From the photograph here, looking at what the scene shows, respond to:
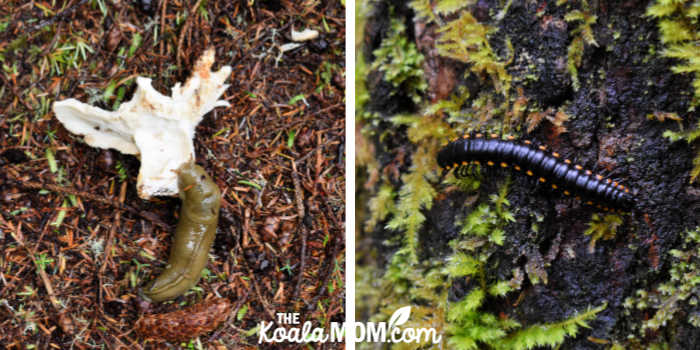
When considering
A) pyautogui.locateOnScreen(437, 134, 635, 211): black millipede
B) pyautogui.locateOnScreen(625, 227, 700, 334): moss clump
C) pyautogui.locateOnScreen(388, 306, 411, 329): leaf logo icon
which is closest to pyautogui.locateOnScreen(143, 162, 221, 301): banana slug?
pyautogui.locateOnScreen(388, 306, 411, 329): leaf logo icon

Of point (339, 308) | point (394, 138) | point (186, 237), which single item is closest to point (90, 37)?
point (186, 237)

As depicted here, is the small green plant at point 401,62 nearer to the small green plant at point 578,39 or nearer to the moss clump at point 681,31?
the small green plant at point 578,39

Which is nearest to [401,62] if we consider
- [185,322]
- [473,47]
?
[473,47]

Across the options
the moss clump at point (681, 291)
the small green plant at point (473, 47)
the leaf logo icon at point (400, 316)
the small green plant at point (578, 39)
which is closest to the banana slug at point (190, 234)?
A: the leaf logo icon at point (400, 316)

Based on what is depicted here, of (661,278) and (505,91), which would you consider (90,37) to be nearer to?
(505,91)

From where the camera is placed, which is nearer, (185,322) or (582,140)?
(582,140)

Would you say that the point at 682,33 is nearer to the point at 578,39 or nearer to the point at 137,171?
the point at 578,39
